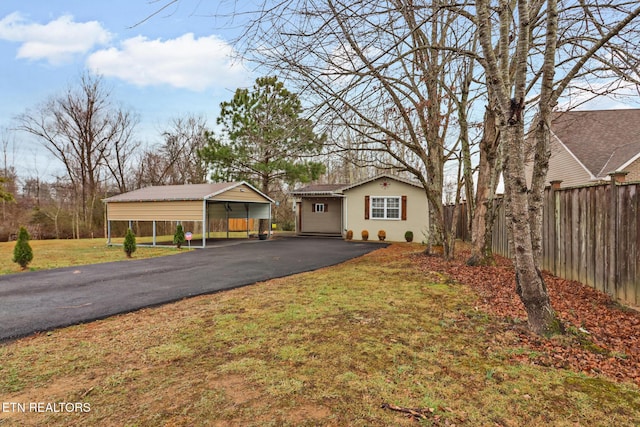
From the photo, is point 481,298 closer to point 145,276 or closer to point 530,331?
point 530,331

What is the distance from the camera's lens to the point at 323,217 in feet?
66.2

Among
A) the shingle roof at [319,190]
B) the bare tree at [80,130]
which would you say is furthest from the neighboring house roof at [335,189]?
the bare tree at [80,130]

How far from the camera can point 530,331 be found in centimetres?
329

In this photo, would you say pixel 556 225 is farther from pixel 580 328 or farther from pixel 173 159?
pixel 173 159

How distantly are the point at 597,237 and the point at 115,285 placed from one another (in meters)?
8.03

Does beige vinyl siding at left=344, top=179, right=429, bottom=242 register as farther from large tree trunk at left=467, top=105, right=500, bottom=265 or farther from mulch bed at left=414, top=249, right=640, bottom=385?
mulch bed at left=414, top=249, right=640, bottom=385

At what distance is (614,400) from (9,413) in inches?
155

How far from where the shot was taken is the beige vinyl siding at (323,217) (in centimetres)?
1998

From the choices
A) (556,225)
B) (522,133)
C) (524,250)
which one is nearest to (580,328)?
(524,250)

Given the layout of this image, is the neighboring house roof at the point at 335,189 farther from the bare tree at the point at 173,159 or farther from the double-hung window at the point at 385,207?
the bare tree at the point at 173,159

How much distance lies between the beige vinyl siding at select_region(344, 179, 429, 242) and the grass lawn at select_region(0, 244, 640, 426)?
493 inches

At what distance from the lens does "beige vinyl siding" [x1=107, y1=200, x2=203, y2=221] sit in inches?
542

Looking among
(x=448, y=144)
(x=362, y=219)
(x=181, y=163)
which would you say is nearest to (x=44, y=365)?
(x=448, y=144)

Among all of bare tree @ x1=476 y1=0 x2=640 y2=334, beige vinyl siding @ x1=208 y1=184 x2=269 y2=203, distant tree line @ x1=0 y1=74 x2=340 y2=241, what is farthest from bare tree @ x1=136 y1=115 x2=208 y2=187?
bare tree @ x1=476 y1=0 x2=640 y2=334
